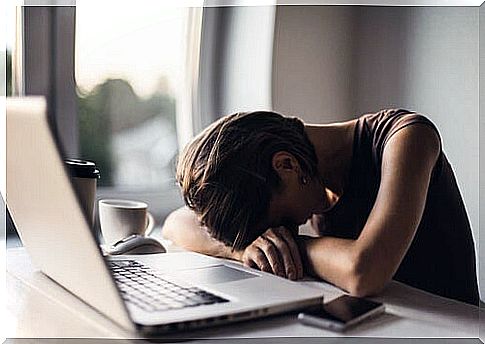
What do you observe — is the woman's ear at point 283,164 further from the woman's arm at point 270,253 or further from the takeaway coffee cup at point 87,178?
the takeaway coffee cup at point 87,178

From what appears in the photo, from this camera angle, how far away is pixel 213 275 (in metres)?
0.84

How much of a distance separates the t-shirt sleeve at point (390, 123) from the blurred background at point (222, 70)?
0.02 m

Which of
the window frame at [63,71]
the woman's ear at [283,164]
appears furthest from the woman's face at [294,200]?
the window frame at [63,71]

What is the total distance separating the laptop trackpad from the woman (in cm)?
4

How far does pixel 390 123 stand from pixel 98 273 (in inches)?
16.6

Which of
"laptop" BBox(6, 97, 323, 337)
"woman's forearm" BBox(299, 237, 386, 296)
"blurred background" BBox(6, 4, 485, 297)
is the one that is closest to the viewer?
"laptop" BBox(6, 97, 323, 337)

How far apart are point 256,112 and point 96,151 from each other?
214 millimetres

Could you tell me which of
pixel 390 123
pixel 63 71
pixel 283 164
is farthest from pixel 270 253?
pixel 63 71

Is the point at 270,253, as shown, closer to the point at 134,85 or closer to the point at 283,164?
the point at 283,164

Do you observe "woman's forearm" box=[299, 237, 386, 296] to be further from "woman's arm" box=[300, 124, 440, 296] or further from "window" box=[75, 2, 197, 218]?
"window" box=[75, 2, 197, 218]

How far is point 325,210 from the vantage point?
3.07ft

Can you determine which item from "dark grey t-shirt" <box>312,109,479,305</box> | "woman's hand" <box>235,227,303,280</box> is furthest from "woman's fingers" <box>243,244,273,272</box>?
"dark grey t-shirt" <box>312,109,479,305</box>

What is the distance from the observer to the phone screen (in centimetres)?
70

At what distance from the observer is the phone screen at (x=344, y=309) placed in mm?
700
